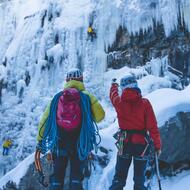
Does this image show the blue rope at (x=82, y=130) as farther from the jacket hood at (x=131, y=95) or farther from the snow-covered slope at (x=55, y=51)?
the snow-covered slope at (x=55, y=51)

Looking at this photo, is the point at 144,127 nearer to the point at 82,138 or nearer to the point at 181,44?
the point at 82,138

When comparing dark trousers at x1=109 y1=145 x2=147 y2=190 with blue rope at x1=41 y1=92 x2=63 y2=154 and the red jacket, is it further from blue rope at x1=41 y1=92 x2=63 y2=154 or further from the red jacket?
blue rope at x1=41 y1=92 x2=63 y2=154

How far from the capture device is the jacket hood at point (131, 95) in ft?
14.0

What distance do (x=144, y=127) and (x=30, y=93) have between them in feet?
36.3

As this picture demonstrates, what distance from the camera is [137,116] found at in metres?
4.28

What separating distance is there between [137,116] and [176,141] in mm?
1646

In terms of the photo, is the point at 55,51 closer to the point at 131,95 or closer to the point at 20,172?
the point at 20,172

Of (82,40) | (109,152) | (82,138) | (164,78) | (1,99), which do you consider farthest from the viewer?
(1,99)

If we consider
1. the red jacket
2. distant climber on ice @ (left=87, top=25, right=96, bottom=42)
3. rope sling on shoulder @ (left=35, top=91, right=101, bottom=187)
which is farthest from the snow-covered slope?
rope sling on shoulder @ (left=35, top=91, right=101, bottom=187)

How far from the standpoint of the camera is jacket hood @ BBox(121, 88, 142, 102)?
168 inches

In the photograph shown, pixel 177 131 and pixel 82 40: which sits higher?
pixel 82 40

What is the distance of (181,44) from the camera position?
1299 cm

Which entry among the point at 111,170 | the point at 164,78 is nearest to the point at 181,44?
the point at 164,78

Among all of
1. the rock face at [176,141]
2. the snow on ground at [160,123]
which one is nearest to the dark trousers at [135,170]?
the snow on ground at [160,123]
